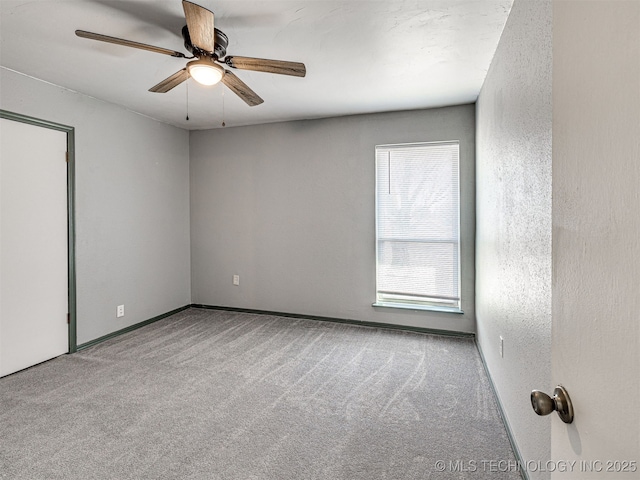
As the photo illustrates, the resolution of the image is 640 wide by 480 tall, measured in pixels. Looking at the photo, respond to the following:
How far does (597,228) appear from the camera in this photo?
0.58 m

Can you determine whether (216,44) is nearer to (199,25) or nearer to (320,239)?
(199,25)

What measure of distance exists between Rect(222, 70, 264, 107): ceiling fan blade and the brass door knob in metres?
2.33

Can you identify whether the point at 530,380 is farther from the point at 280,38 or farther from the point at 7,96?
the point at 7,96

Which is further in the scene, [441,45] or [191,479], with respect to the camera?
[441,45]

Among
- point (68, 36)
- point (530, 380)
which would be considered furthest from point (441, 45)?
point (68, 36)

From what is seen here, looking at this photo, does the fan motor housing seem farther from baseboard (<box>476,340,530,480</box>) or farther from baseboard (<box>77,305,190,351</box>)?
baseboard (<box>77,305,190,351</box>)

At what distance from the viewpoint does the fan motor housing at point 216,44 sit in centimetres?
212

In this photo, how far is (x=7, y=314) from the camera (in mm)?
2932

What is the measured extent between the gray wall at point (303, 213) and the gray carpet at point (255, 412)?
79 centimetres

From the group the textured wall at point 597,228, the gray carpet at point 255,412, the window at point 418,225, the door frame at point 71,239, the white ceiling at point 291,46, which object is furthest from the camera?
the window at point 418,225

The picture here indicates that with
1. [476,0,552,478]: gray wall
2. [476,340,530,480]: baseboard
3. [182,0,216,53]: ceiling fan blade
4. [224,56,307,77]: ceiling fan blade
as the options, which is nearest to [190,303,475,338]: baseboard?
[476,340,530,480]: baseboard

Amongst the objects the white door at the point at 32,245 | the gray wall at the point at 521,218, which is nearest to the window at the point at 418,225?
the gray wall at the point at 521,218

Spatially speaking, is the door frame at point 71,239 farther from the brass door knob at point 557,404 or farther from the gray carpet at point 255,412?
the brass door knob at point 557,404

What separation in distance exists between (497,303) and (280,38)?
2.28 metres
